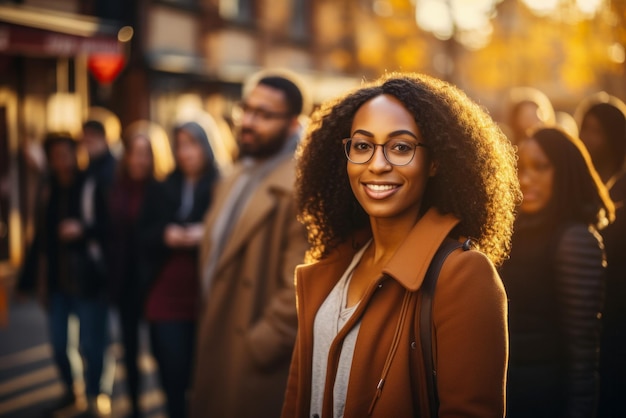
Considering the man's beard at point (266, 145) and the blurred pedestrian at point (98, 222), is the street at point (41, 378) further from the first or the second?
the man's beard at point (266, 145)

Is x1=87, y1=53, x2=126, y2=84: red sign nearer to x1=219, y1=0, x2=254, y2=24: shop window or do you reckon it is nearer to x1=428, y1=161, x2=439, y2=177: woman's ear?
x1=219, y1=0, x2=254, y2=24: shop window

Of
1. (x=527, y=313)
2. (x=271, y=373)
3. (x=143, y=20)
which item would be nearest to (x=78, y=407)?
(x=271, y=373)

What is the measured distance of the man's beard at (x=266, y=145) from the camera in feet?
13.7

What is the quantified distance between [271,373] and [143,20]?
11599 mm

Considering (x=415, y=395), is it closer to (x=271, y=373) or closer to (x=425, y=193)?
(x=425, y=193)

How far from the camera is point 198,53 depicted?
1634 cm

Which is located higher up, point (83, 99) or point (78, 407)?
point (83, 99)

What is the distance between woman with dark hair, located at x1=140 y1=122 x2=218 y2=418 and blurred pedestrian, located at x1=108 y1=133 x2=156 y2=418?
451 mm

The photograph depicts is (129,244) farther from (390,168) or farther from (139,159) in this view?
(390,168)

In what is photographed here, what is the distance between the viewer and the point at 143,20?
14164 mm

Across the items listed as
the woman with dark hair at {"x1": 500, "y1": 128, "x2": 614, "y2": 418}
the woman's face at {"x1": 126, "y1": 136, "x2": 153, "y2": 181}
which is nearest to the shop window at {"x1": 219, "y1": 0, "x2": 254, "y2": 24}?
the woman's face at {"x1": 126, "y1": 136, "x2": 153, "y2": 181}

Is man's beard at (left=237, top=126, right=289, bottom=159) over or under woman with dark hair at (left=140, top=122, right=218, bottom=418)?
over

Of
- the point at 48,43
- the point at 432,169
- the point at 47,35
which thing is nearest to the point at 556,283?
the point at 432,169

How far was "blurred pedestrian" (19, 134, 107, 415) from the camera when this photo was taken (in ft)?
19.9
